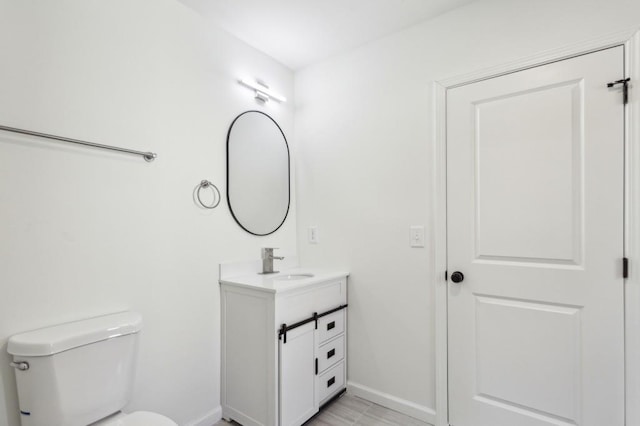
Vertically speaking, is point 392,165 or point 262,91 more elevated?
point 262,91

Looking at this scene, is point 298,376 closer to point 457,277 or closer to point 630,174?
point 457,277

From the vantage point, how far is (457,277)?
1.74m

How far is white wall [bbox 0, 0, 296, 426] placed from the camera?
1195 mm

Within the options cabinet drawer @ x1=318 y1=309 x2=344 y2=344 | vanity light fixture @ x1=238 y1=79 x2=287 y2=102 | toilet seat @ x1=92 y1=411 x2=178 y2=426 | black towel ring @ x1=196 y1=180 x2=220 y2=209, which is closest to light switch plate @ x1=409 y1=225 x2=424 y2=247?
cabinet drawer @ x1=318 y1=309 x2=344 y2=344

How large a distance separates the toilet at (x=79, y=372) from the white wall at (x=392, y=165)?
131 centimetres

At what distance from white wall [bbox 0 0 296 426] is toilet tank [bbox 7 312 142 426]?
0.38ft

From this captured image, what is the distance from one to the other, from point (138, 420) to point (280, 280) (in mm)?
926

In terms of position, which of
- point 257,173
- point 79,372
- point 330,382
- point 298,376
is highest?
point 257,173

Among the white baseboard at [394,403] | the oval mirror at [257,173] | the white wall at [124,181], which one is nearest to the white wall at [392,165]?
the white baseboard at [394,403]

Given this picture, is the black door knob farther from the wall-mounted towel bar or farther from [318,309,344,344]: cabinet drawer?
the wall-mounted towel bar

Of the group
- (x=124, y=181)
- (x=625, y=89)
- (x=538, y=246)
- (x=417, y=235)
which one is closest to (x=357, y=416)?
(x=417, y=235)

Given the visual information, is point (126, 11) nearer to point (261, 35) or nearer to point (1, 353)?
point (261, 35)

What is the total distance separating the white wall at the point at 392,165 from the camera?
1671mm

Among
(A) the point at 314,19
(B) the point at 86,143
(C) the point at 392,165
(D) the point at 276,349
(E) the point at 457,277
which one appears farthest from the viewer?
(C) the point at 392,165
